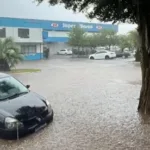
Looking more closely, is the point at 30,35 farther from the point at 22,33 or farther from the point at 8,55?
the point at 8,55

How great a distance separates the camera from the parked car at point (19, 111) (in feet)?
22.1

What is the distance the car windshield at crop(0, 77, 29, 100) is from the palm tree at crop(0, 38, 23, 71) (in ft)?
60.8

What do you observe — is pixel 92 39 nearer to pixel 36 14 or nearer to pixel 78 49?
pixel 78 49

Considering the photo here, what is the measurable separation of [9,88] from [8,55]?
62.4 ft

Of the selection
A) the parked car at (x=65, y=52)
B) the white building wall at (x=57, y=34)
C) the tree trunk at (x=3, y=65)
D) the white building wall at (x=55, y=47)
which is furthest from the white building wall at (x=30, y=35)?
the tree trunk at (x=3, y=65)

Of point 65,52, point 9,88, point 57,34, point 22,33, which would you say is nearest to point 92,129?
point 9,88

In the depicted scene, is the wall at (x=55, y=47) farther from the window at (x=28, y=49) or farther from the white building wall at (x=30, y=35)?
the window at (x=28, y=49)

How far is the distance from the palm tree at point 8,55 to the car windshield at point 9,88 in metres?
18.5

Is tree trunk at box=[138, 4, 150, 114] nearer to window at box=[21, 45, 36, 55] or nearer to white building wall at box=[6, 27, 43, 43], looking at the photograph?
Answer: white building wall at box=[6, 27, 43, 43]

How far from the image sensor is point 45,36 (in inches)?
2093

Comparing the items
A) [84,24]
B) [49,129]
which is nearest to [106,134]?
[49,129]

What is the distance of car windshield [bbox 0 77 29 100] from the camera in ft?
25.7

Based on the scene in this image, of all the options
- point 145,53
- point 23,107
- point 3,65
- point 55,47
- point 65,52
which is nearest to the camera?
point 23,107

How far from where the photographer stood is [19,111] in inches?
276
